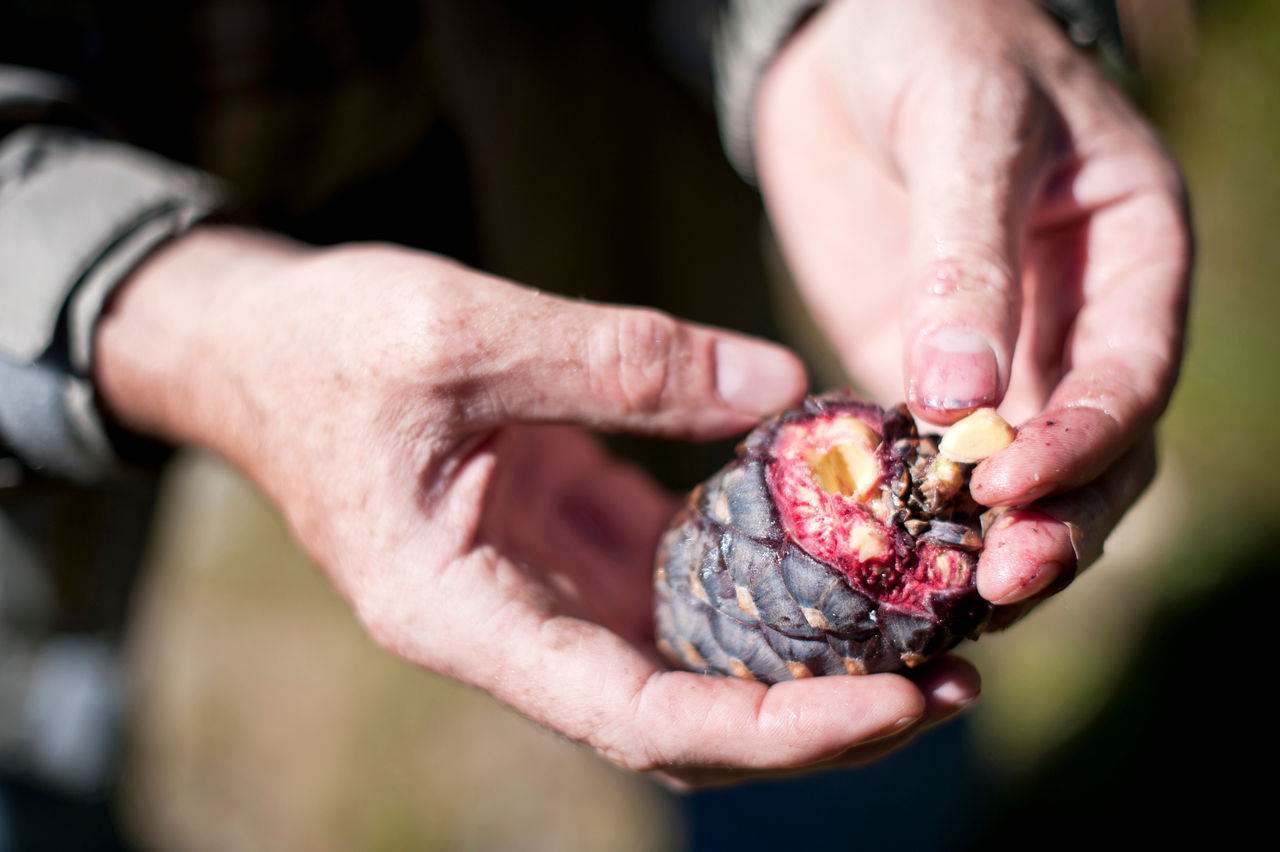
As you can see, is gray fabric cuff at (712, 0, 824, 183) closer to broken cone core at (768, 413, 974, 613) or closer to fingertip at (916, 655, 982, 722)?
broken cone core at (768, 413, 974, 613)

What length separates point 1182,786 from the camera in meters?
3.36

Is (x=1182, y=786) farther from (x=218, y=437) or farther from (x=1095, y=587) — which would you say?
(x=218, y=437)

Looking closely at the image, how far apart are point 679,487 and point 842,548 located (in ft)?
10.3

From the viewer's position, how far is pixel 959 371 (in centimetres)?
143

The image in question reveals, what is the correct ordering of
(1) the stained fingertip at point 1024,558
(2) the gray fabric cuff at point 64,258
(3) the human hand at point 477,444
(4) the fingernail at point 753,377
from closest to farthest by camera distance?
1. (1) the stained fingertip at point 1024,558
2. (3) the human hand at point 477,444
3. (4) the fingernail at point 753,377
4. (2) the gray fabric cuff at point 64,258

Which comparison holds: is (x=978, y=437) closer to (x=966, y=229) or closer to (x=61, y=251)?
(x=966, y=229)

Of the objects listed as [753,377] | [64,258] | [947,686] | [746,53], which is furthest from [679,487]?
[64,258]

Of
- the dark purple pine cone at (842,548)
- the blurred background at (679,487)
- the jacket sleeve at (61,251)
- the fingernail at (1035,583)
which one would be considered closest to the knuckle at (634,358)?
the dark purple pine cone at (842,548)

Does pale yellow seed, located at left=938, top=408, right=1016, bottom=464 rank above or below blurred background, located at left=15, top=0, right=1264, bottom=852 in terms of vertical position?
above

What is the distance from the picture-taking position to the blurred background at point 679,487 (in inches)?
133

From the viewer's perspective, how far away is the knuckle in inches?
64.5

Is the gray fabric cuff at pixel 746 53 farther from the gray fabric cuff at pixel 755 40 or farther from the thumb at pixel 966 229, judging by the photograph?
the thumb at pixel 966 229

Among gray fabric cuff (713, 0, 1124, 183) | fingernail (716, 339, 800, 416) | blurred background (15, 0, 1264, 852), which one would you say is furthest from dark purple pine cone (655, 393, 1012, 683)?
→ blurred background (15, 0, 1264, 852)

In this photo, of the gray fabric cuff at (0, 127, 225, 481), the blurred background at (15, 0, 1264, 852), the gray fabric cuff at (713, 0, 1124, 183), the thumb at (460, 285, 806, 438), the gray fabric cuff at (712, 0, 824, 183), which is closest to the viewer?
the thumb at (460, 285, 806, 438)
